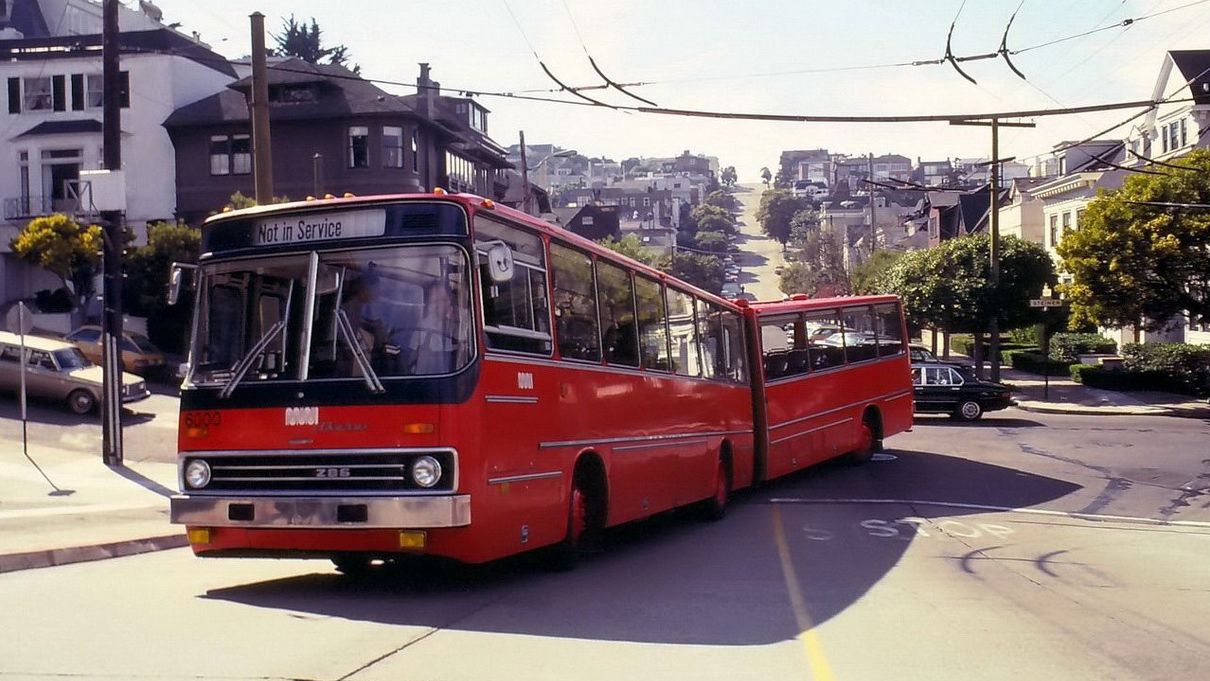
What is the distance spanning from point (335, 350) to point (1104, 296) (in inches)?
1334

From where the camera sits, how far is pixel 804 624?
924cm

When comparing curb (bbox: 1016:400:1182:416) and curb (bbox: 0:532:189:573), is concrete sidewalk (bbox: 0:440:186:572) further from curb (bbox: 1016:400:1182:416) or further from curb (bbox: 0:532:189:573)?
curb (bbox: 1016:400:1182:416)

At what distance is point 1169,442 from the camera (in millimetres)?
27922

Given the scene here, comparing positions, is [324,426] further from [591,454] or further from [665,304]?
[665,304]

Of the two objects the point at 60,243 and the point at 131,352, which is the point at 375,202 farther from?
the point at 60,243

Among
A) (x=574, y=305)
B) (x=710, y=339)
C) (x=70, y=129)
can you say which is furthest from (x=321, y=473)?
(x=70, y=129)

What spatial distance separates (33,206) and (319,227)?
45.3 metres

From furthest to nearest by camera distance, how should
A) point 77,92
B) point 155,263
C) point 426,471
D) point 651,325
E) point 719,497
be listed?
point 77,92
point 155,263
point 719,497
point 651,325
point 426,471

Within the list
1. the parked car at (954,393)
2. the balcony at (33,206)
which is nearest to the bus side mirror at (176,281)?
the parked car at (954,393)

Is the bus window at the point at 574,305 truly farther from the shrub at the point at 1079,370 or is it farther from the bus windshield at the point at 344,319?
the shrub at the point at 1079,370

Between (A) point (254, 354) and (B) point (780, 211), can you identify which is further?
(B) point (780, 211)

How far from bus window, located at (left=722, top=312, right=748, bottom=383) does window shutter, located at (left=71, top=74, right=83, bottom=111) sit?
128ft

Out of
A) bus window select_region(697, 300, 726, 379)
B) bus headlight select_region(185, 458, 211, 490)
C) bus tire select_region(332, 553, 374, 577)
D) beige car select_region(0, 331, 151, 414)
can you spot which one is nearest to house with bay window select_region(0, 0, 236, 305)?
beige car select_region(0, 331, 151, 414)

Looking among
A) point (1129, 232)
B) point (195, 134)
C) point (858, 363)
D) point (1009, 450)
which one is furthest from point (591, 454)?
point (195, 134)
